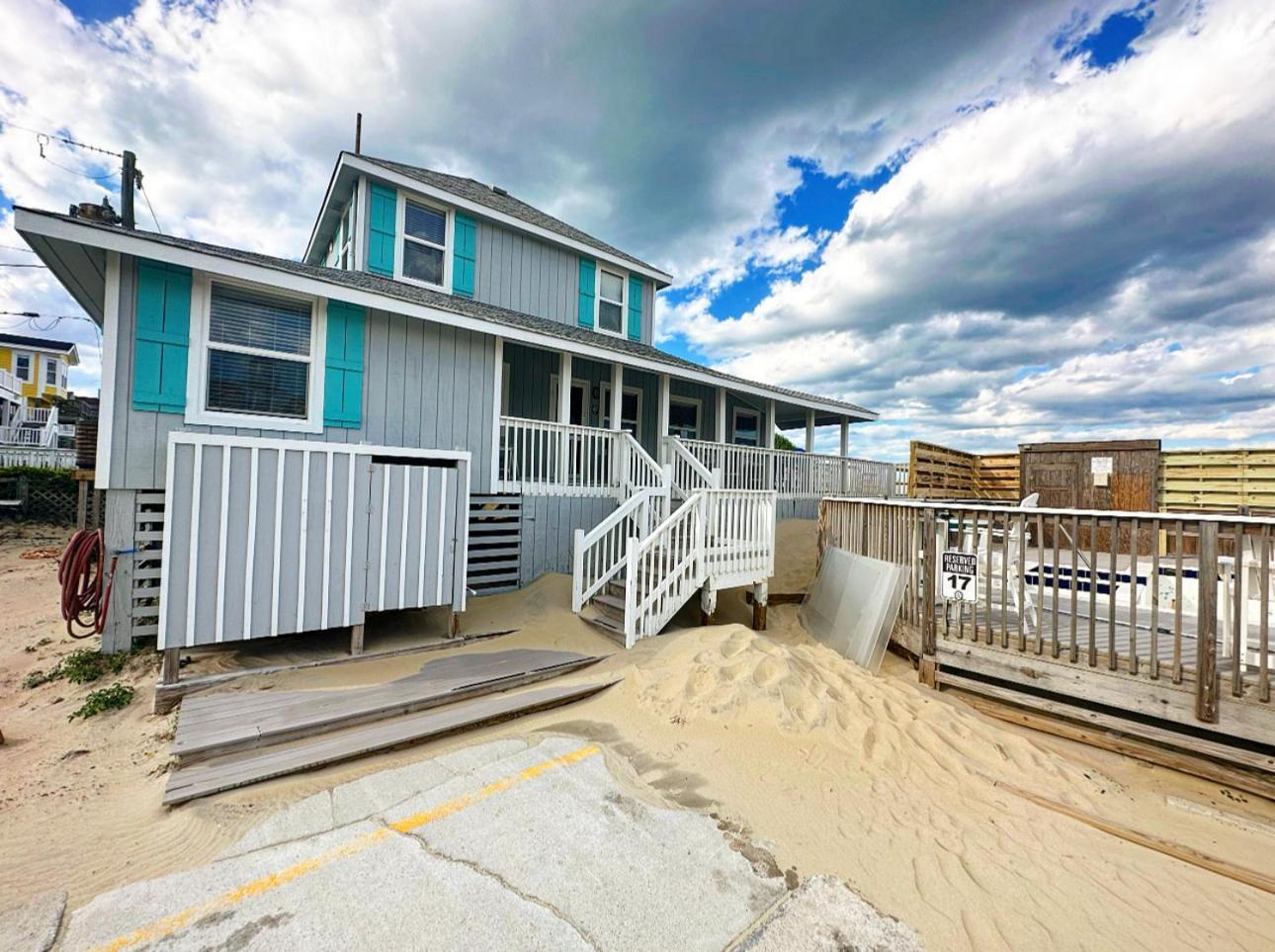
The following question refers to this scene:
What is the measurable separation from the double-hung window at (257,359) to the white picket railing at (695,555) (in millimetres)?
4566

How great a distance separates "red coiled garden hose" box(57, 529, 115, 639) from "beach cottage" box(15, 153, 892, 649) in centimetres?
17

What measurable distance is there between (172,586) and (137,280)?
350 centimetres

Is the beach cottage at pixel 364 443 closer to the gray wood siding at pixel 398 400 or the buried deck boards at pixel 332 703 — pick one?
the gray wood siding at pixel 398 400

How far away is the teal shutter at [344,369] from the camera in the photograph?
654 cm

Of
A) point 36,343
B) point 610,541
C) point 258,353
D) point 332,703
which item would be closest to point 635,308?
point 610,541

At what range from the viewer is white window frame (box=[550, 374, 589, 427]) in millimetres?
10984

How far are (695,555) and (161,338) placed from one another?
658cm

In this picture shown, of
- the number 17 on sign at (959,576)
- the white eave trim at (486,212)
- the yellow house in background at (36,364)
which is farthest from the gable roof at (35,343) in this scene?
the number 17 on sign at (959,576)

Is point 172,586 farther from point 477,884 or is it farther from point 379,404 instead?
point 477,884

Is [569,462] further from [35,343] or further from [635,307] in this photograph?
[35,343]

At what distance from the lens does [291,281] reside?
235 inches

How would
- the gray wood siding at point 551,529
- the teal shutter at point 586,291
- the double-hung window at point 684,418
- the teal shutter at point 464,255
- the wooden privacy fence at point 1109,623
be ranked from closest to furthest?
the wooden privacy fence at point 1109,623 < the gray wood siding at point 551,529 < the teal shutter at point 464,255 < the teal shutter at point 586,291 < the double-hung window at point 684,418

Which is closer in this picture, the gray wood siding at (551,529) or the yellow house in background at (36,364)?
the gray wood siding at (551,529)

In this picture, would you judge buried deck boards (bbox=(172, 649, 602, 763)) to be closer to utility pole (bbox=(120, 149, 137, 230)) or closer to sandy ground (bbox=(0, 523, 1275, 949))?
sandy ground (bbox=(0, 523, 1275, 949))
